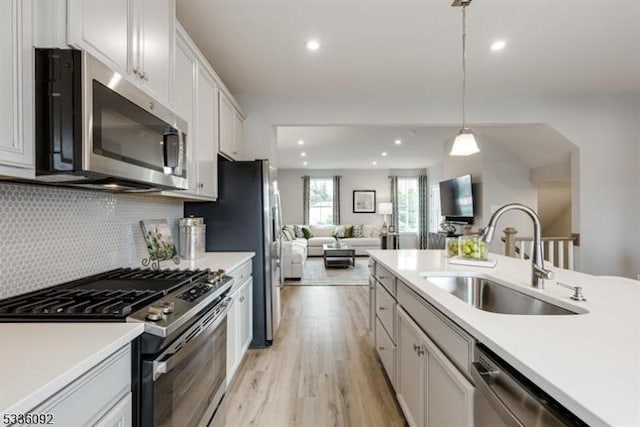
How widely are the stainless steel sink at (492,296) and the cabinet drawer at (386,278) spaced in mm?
276

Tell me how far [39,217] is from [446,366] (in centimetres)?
173

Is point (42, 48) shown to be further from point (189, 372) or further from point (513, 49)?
point (513, 49)

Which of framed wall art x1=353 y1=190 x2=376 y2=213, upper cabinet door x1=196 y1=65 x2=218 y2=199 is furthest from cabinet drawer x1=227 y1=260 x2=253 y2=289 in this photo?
framed wall art x1=353 y1=190 x2=376 y2=213

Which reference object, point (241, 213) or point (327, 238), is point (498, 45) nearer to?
point (241, 213)

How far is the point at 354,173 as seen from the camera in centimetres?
1031

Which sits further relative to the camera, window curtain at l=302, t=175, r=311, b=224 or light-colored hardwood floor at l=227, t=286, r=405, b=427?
window curtain at l=302, t=175, r=311, b=224

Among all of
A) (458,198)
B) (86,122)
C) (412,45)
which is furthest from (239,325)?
(458,198)

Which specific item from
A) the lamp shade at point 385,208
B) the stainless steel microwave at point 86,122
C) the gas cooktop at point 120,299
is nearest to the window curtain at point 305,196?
the lamp shade at point 385,208

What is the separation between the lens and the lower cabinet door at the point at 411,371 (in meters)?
1.54

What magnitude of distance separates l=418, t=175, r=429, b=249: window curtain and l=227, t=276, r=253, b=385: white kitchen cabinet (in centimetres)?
800

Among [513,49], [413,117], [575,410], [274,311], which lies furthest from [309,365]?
[513,49]

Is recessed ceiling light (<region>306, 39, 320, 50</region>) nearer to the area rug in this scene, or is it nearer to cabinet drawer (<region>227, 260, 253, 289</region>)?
cabinet drawer (<region>227, 260, 253, 289</region>)

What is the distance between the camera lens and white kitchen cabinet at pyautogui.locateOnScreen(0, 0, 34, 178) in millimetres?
925

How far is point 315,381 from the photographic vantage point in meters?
2.48
